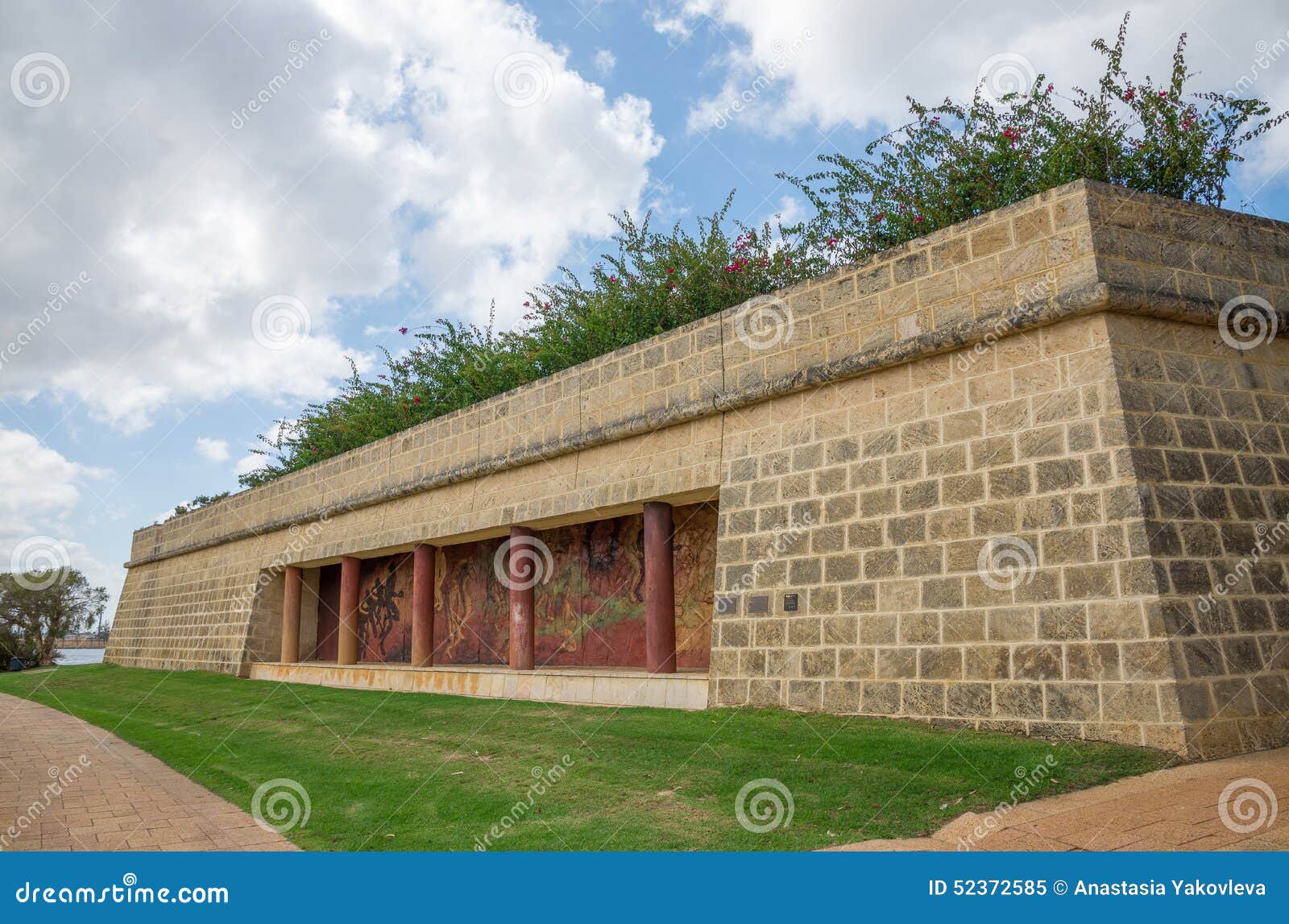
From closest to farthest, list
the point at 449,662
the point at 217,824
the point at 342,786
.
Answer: the point at 217,824 → the point at 342,786 → the point at 449,662

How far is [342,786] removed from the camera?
6.04 meters

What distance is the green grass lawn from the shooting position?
447 cm

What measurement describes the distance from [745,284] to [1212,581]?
7661 millimetres

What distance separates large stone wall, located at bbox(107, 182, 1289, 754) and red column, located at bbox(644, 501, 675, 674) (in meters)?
0.31

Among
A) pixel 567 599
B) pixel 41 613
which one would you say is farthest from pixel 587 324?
pixel 41 613

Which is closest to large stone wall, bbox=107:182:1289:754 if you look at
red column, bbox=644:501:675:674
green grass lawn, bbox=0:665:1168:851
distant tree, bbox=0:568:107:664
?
red column, bbox=644:501:675:674

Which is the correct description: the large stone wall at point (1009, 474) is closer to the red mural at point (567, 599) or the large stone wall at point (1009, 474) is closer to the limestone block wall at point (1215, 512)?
the limestone block wall at point (1215, 512)

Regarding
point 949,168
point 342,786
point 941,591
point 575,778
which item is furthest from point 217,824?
point 949,168

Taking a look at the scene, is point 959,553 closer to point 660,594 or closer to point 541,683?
point 660,594

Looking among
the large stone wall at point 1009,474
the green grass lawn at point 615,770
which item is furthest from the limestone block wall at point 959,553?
the green grass lawn at point 615,770

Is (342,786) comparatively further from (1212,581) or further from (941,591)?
(1212,581)

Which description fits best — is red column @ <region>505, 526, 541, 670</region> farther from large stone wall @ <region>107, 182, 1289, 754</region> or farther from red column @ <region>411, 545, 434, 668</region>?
large stone wall @ <region>107, 182, 1289, 754</region>

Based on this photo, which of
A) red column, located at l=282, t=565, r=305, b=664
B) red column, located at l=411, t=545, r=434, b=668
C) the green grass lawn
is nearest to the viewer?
the green grass lawn

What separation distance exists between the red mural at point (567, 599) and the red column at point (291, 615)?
1084mm
